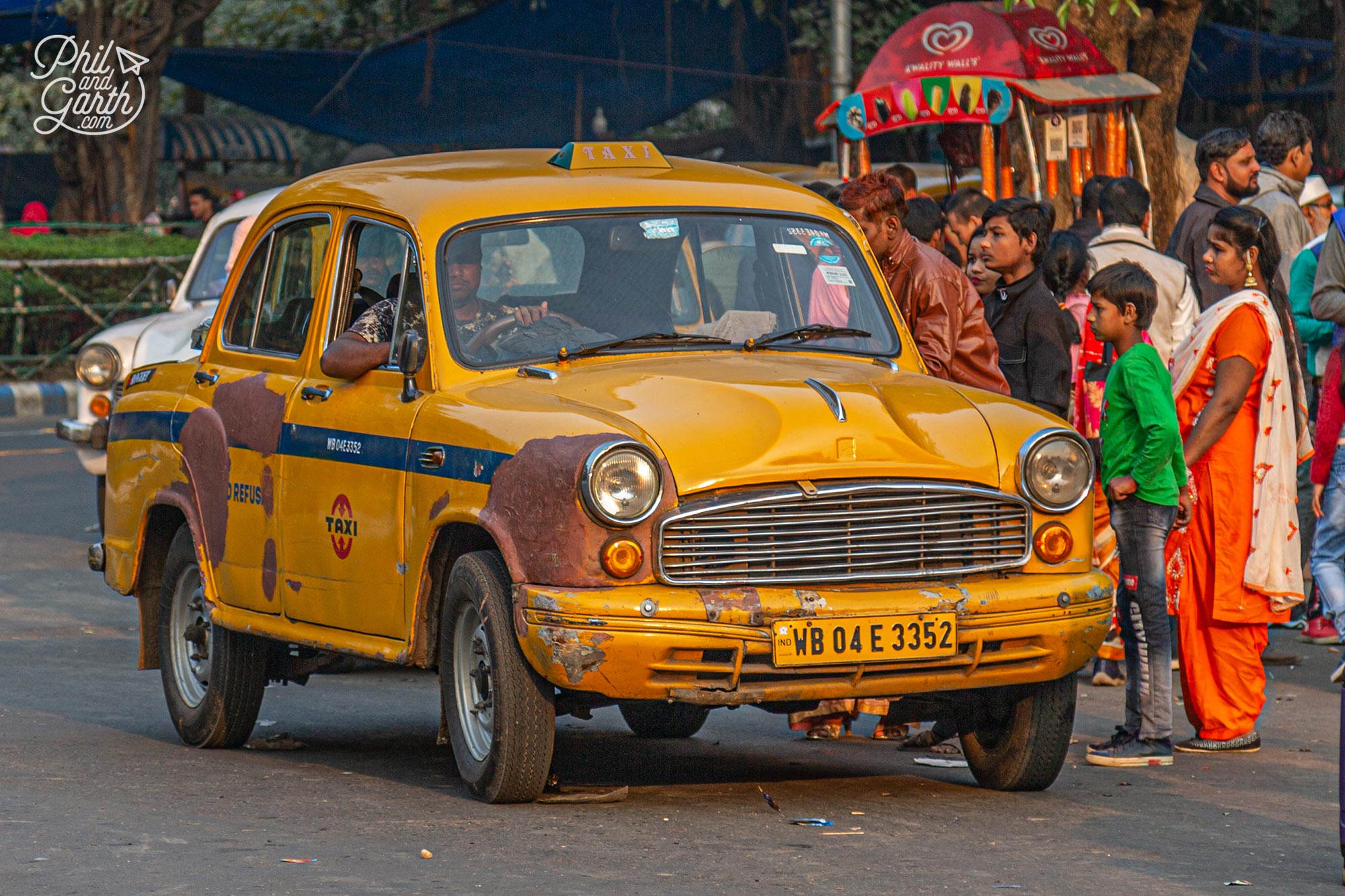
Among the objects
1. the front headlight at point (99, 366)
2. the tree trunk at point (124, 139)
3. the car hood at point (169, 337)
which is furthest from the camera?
the tree trunk at point (124, 139)

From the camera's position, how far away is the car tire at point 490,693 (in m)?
5.83

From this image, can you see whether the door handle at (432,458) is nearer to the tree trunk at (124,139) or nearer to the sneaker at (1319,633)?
the sneaker at (1319,633)

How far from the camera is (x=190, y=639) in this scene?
7.60 m

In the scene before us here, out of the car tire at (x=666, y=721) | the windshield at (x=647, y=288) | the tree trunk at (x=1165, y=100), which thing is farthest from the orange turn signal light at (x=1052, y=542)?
the tree trunk at (x=1165, y=100)

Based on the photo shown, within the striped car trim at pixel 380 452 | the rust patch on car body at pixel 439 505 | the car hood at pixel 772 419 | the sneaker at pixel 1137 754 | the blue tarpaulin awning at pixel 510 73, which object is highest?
the blue tarpaulin awning at pixel 510 73

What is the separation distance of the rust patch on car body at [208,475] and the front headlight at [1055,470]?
282 centimetres

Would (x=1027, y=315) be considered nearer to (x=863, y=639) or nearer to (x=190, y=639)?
(x=863, y=639)

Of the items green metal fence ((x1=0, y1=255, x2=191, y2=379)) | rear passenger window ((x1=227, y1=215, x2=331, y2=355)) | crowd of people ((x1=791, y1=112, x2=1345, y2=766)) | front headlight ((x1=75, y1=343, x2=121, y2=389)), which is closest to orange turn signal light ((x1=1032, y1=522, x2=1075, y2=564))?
crowd of people ((x1=791, y1=112, x2=1345, y2=766))

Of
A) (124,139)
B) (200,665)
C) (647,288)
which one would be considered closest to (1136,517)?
(647,288)

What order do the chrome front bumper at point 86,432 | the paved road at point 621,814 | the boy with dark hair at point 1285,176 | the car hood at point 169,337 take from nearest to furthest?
the paved road at point 621,814, the boy with dark hair at point 1285,176, the car hood at point 169,337, the chrome front bumper at point 86,432

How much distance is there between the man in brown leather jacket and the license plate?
172 centimetres

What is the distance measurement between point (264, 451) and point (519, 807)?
1.69 m

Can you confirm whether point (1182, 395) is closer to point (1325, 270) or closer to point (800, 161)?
point (1325, 270)

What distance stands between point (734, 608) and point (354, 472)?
1.55 m
